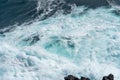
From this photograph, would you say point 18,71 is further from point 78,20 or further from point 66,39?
point 78,20

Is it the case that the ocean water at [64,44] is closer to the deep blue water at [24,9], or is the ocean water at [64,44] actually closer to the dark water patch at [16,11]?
the deep blue water at [24,9]

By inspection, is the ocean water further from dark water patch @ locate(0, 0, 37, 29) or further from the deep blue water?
dark water patch @ locate(0, 0, 37, 29)

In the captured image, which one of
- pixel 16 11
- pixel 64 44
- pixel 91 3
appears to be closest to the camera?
pixel 64 44

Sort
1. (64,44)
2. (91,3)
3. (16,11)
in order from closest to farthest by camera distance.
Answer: (64,44)
(16,11)
(91,3)

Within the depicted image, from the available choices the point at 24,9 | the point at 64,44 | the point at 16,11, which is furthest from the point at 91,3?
the point at 64,44

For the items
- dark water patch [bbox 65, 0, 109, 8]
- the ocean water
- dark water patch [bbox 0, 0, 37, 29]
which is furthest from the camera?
dark water patch [bbox 65, 0, 109, 8]

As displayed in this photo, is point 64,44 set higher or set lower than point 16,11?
lower

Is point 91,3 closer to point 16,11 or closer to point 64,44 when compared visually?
point 16,11

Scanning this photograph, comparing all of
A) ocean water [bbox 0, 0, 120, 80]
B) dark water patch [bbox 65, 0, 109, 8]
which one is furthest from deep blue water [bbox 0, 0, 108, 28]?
ocean water [bbox 0, 0, 120, 80]
